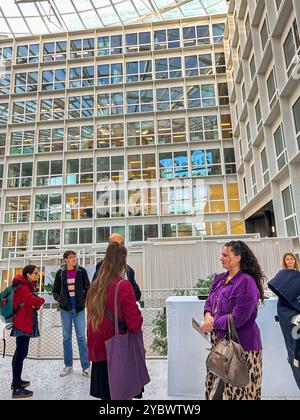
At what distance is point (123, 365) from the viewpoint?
7.13 ft

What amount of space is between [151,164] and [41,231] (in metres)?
8.87

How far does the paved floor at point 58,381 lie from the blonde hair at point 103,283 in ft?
5.82

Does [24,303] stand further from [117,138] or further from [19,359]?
[117,138]

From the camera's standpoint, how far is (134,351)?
226 cm

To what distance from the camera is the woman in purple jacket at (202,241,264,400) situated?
216cm

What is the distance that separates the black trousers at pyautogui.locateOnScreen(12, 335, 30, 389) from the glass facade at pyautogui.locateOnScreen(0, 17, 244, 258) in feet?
51.5

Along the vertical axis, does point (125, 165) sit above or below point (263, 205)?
above

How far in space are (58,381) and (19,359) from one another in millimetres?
726

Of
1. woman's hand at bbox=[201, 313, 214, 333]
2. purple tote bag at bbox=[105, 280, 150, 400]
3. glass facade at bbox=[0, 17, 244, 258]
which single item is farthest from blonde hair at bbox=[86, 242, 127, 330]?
glass facade at bbox=[0, 17, 244, 258]

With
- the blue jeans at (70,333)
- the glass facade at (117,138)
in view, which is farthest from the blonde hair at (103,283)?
the glass facade at (117,138)

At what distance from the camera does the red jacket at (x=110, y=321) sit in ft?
7.27

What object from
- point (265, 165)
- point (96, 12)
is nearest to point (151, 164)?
point (265, 165)
